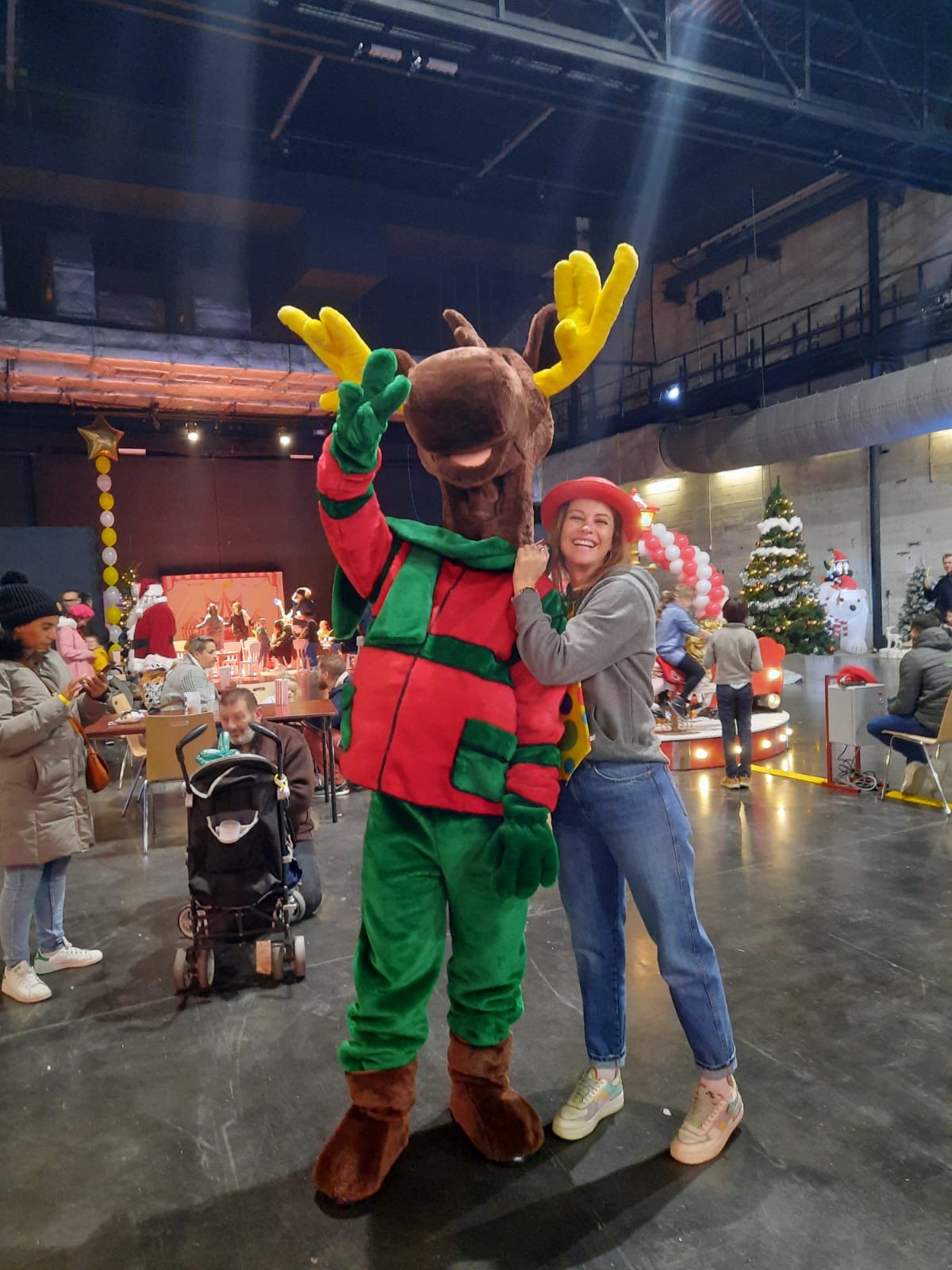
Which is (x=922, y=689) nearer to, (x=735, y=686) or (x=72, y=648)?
(x=735, y=686)

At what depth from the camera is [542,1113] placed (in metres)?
2.28

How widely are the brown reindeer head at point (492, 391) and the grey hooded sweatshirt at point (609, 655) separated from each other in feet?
0.87

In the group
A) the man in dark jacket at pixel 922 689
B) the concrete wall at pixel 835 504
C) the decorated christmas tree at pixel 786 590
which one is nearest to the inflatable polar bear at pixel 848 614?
the decorated christmas tree at pixel 786 590

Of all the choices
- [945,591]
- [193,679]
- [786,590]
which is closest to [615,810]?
[193,679]

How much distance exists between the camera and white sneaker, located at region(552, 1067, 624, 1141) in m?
2.15

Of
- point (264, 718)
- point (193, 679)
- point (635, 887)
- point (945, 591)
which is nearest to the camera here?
point (635, 887)

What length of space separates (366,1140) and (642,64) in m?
6.65

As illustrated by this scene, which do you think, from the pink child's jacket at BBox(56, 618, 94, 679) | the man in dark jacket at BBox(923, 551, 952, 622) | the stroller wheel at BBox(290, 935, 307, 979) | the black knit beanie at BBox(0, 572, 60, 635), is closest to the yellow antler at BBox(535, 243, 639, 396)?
the black knit beanie at BBox(0, 572, 60, 635)

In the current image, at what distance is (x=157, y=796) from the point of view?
6410 millimetres

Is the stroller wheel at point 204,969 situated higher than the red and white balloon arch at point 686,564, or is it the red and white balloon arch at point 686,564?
the red and white balloon arch at point 686,564

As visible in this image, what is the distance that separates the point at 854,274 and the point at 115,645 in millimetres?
11975

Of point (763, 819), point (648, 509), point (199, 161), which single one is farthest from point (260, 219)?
point (763, 819)

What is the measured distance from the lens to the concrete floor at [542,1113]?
6.03ft

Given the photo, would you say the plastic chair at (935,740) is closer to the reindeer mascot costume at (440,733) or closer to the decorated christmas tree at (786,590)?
the reindeer mascot costume at (440,733)
